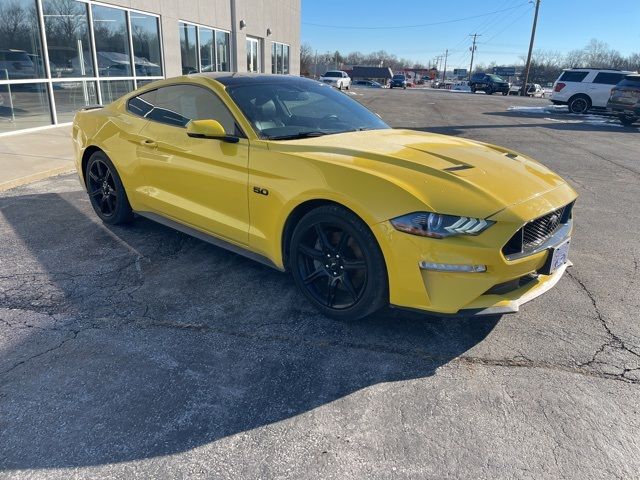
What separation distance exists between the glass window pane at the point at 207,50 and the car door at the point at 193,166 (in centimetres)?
1444

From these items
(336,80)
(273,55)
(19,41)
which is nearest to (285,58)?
(273,55)

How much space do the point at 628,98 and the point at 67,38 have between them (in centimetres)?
1794

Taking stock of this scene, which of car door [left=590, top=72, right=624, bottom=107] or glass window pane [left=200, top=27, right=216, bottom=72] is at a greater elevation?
glass window pane [left=200, top=27, right=216, bottom=72]

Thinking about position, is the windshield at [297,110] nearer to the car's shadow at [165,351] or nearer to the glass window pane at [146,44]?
the car's shadow at [165,351]

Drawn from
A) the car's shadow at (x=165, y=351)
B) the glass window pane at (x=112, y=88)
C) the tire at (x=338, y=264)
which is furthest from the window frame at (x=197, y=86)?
the glass window pane at (x=112, y=88)

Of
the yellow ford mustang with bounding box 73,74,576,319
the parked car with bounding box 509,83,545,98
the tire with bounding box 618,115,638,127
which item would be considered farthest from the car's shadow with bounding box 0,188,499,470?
the parked car with bounding box 509,83,545,98

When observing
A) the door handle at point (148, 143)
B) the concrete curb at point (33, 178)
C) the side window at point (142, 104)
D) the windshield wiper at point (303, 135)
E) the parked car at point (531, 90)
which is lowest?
the concrete curb at point (33, 178)

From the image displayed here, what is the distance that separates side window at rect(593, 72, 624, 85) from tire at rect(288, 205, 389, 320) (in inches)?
895

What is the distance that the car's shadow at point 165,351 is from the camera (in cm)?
227

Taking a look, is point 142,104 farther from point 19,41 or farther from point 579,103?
point 579,103

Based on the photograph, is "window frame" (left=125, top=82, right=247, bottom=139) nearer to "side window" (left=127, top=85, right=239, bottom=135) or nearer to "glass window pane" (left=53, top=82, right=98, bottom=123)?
"side window" (left=127, top=85, right=239, bottom=135)

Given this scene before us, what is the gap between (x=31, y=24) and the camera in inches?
391

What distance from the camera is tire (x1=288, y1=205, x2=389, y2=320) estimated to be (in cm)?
287

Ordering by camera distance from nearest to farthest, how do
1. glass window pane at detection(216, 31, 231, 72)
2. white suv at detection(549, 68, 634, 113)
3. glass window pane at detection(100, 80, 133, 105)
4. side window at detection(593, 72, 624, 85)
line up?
glass window pane at detection(100, 80, 133, 105) < glass window pane at detection(216, 31, 231, 72) < side window at detection(593, 72, 624, 85) < white suv at detection(549, 68, 634, 113)
